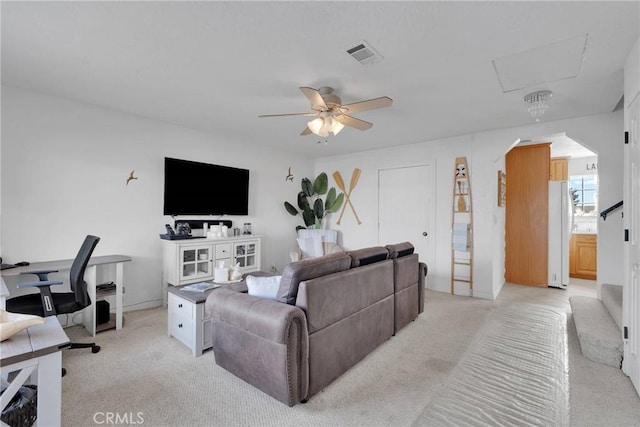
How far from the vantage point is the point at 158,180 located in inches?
148

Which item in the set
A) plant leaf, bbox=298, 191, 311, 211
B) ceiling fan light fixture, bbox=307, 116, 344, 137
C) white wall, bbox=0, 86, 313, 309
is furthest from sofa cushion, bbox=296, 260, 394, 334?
plant leaf, bbox=298, 191, 311, 211

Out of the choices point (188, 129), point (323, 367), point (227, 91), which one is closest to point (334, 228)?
point (188, 129)

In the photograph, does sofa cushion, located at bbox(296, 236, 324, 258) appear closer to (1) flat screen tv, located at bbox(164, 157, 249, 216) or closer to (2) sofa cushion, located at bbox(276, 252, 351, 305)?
(1) flat screen tv, located at bbox(164, 157, 249, 216)

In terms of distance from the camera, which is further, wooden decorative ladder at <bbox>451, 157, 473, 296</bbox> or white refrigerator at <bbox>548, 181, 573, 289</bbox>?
white refrigerator at <bbox>548, 181, 573, 289</bbox>

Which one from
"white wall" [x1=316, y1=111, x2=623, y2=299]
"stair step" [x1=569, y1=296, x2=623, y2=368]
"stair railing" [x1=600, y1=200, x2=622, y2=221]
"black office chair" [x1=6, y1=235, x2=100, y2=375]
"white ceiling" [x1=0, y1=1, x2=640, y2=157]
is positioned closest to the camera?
"white ceiling" [x1=0, y1=1, x2=640, y2=157]

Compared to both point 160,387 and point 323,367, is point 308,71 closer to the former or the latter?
point 323,367

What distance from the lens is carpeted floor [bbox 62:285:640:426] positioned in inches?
67.1

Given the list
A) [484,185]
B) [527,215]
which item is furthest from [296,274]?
[527,215]

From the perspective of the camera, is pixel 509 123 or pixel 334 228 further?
pixel 334 228

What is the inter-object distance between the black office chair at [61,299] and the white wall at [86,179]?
0.77m

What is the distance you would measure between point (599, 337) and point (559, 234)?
2836 mm

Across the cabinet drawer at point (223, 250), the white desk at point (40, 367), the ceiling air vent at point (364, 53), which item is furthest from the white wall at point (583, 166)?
the white desk at point (40, 367)

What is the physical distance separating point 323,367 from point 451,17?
231 centimetres

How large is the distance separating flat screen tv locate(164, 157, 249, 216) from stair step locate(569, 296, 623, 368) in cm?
427
